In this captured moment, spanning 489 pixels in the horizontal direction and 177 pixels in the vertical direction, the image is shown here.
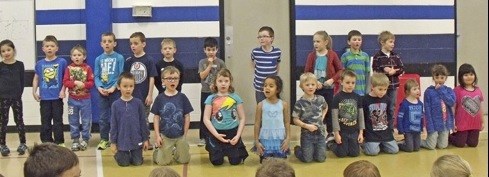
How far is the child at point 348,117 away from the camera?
7176 mm

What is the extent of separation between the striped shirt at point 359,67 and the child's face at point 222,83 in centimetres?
182

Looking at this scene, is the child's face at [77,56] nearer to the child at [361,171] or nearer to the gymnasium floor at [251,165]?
the gymnasium floor at [251,165]

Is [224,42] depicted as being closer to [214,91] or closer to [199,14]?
[199,14]

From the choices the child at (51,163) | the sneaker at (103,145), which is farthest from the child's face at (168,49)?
the child at (51,163)

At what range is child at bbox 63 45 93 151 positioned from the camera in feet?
24.9

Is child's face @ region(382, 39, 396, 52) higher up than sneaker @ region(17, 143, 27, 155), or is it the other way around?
child's face @ region(382, 39, 396, 52)

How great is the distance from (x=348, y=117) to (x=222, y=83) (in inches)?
57.9

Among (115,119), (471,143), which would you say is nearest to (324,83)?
(471,143)

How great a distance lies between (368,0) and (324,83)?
2.15 metres

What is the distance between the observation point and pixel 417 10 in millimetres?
9359

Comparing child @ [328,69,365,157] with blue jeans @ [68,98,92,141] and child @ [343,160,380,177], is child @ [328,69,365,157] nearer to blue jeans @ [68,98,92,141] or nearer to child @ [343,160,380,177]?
blue jeans @ [68,98,92,141]

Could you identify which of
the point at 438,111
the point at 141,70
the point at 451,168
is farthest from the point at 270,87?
the point at 451,168

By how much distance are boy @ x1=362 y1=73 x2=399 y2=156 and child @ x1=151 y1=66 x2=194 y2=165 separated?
206cm

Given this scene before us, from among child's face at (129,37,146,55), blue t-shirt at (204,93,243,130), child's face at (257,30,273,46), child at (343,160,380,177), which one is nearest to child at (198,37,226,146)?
child's face at (257,30,273,46)
